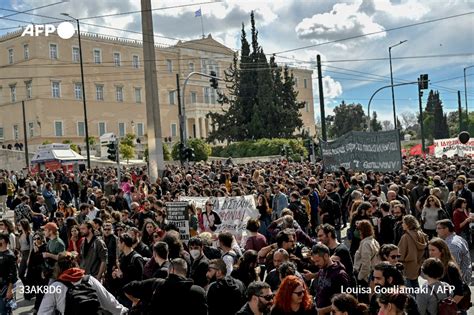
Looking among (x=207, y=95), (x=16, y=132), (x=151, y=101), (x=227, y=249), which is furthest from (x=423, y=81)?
(x=207, y=95)

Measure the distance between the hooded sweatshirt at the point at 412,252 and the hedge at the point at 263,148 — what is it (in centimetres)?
4344

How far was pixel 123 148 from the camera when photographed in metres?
49.2

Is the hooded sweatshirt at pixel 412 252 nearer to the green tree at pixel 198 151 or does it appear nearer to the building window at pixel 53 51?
the green tree at pixel 198 151

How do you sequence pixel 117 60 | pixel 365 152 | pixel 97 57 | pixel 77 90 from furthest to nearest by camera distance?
pixel 117 60, pixel 97 57, pixel 77 90, pixel 365 152

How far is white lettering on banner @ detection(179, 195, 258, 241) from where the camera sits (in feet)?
40.8

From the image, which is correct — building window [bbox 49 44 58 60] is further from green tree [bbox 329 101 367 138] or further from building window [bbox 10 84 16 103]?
green tree [bbox 329 101 367 138]

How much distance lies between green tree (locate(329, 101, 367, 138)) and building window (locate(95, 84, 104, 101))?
52694 mm

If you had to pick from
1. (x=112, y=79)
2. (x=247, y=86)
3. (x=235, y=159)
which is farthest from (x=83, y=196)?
(x=112, y=79)

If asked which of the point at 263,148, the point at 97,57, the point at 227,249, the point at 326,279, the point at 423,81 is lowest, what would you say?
the point at 326,279

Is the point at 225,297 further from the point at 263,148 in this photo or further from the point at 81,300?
the point at 263,148

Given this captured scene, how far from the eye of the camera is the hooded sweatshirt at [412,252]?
7.43 m

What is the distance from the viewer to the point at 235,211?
1253 centimetres

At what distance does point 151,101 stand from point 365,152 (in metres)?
8.74

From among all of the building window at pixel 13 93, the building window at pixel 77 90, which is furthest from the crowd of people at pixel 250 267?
the building window at pixel 13 93
